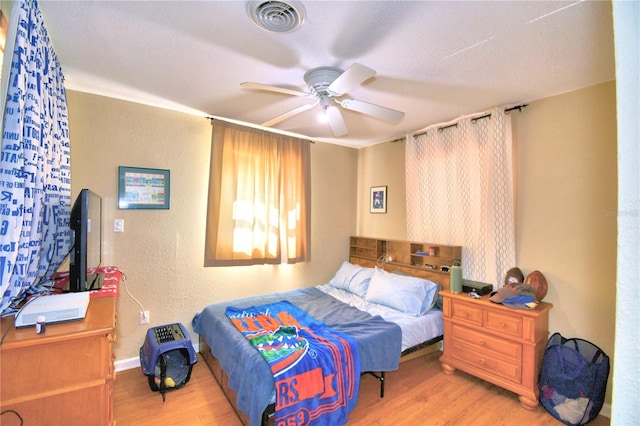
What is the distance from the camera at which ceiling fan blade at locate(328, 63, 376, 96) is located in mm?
1544

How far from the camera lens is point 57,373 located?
3.82ft

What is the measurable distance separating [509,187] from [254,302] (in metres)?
2.70

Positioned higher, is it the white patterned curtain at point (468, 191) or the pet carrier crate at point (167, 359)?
the white patterned curtain at point (468, 191)

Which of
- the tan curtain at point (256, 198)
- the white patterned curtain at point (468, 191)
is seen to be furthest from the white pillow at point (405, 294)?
the tan curtain at point (256, 198)

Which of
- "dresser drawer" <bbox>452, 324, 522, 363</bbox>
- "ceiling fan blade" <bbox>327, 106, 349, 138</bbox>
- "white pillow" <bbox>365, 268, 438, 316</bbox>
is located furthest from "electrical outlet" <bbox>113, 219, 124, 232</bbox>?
"dresser drawer" <bbox>452, 324, 522, 363</bbox>

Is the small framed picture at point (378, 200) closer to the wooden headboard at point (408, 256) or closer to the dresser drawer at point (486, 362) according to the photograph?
the wooden headboard at point (408, 256)

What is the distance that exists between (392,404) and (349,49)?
254cm

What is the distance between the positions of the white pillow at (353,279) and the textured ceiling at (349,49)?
1917 mm

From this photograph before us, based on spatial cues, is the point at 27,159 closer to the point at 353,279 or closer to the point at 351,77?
the point at 351,77

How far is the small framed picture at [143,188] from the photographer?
8.81 ft

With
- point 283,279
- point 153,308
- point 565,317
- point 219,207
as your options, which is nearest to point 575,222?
point 565,317

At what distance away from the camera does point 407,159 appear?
3521mm

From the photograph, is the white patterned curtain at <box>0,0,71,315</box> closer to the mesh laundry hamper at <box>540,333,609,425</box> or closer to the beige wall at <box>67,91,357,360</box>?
the beige wall at <box>67,91,357,360</box>

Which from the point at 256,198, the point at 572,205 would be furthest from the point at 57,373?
the point at 572,205
